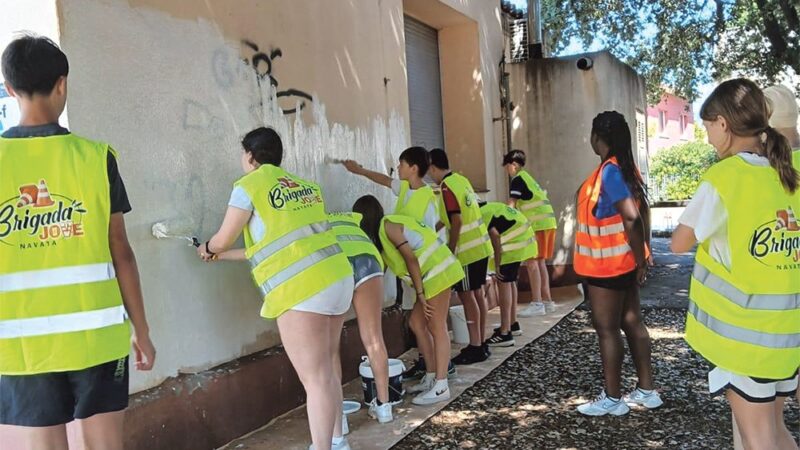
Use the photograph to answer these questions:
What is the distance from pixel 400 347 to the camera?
230 inches

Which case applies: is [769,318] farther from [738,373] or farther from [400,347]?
[400,347]

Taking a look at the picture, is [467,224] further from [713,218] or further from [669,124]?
[669,124]

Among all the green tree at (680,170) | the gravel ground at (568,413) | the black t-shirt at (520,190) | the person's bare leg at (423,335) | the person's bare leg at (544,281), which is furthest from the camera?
the green tree at (680,170)

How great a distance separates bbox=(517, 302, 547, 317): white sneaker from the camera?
24.2 feet

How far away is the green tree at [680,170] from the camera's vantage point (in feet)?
72.9

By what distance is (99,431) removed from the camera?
6.80 feet

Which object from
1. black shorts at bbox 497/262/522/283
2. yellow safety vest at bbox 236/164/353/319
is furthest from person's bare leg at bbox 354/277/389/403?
black shorts at bbox 497/262/522/283

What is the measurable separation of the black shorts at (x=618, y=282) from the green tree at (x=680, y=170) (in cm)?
1885

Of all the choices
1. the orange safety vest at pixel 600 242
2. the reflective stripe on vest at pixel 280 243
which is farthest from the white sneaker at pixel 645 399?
the reflective stripe on vest at pixel 280 243

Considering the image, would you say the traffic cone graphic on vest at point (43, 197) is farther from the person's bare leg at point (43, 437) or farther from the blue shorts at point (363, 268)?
the blue shorts at point (363, 268)

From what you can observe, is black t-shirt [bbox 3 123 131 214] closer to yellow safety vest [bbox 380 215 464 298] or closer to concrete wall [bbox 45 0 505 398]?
concrete wall [bbox 45 0 505 398]

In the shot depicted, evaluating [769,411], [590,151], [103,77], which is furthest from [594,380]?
[590,151]

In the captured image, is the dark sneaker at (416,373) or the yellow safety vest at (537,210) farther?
the yellow safety vest at (537,210)

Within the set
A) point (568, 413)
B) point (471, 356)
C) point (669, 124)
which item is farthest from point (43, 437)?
point (669, 124)
